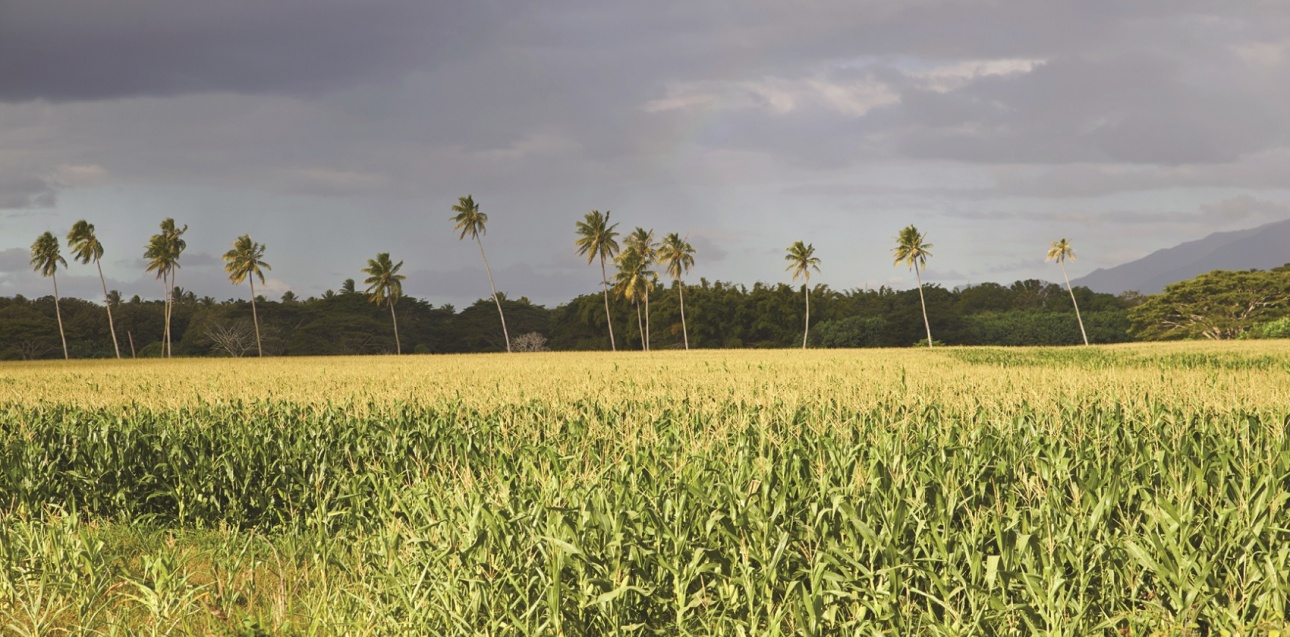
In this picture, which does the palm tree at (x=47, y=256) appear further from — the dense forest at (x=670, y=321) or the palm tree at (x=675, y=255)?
the palm tree at (x=675, y=255)

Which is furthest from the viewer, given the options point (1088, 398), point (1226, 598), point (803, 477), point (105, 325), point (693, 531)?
point (105, 325)

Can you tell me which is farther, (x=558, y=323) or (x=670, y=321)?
(x=558, y=323)

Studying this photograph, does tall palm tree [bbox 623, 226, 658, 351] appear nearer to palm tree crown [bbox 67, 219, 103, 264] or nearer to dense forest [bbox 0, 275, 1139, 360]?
dense forest [bbox 0, 275, 1139, 360]

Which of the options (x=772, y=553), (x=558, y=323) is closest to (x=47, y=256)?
(x=558, y=323)

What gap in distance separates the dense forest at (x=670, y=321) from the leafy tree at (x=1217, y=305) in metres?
0.11

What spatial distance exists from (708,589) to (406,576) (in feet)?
8.24

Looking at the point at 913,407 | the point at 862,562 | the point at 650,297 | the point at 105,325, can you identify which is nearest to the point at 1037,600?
the point at 862,562

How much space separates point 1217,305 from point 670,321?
1884 inches

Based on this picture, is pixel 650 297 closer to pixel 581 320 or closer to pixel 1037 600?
pixel 581 320

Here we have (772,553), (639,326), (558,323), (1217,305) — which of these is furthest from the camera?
(558,323)

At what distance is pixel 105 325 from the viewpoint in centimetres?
8569

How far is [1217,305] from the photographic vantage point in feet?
244

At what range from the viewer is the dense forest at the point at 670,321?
7538cm

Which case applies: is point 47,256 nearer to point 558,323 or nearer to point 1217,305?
point 558,323
